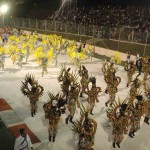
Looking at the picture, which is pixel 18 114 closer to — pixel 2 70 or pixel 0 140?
pixel 0 140

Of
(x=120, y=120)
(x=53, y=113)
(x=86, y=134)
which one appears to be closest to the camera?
(x=86, y=134)

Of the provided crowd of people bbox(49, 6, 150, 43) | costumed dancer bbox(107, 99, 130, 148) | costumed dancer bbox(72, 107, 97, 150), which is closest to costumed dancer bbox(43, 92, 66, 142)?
costumed dancer bbox(72, 107, 97, 150)

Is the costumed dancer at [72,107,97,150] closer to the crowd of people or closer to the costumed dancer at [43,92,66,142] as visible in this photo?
the costumed dancer at [43,92,66,142]

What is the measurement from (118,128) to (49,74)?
416 inches

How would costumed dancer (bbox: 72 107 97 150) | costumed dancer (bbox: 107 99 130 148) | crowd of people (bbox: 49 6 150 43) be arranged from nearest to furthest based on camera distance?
costumed dancer (bbox: 72 107 97 150) → costumed dancer (bbox: 107 99 130 148) → crowd of people (bbox: 49 6 150 43)

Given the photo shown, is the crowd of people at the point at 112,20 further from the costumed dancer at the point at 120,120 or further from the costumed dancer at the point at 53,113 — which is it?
the costumed dancer at the point at 53,113

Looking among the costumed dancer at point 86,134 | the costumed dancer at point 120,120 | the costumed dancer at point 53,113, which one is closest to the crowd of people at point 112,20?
the costumed dancer at point 120,120

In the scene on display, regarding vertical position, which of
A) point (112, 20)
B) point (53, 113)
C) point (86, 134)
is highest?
point (112, 20)

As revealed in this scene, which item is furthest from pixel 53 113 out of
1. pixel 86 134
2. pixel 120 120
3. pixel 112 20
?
pixel 112 20

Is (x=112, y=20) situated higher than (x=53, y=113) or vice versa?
(x=112, y=20)

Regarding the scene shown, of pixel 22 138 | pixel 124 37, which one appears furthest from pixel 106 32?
pixel 22 138

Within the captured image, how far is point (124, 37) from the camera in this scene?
2702 centimetres

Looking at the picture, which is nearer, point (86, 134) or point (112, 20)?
point (86, 134)

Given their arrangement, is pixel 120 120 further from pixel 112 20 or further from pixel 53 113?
pixel 112 20
